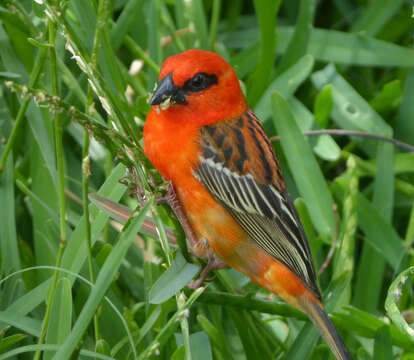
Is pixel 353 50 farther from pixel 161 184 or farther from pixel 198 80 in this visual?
pixel 161 184

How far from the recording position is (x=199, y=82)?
2490 millimetres

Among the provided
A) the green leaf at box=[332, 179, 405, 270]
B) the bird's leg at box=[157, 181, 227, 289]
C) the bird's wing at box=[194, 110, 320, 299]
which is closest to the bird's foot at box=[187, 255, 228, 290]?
the bird's leg at box=[157, 181, 227, 289]

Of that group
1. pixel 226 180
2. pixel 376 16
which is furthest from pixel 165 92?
pixel 376 16

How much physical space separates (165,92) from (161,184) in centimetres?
67

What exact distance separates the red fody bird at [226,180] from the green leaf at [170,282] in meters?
0.33

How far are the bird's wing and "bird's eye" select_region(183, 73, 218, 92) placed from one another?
0.16 metres

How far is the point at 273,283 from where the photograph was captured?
8.29 ft

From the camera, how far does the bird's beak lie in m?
2.34

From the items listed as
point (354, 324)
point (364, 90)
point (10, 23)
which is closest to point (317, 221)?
point (354, 324)

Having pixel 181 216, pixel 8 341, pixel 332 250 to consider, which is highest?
pixel 181 216

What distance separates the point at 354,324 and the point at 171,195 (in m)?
0.91

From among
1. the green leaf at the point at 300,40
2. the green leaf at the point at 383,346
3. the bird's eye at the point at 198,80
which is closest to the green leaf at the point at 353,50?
the green leaf at the point at 300,40

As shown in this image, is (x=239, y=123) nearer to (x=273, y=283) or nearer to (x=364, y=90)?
(x=273, y=283)

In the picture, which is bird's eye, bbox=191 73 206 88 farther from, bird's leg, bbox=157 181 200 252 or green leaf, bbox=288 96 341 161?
green leaf, bbox=288 96 341 161
